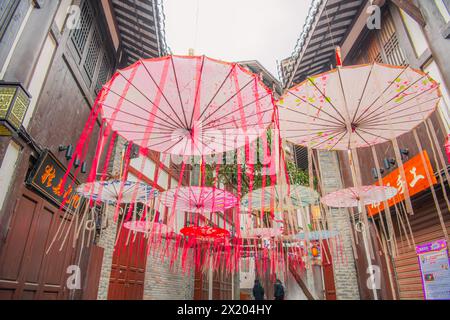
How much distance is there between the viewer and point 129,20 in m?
6.83

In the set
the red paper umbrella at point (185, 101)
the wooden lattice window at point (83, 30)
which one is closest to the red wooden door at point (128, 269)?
the red paper umbrella at point (185, 101)

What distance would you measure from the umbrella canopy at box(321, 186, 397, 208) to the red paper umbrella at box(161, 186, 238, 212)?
1.94 m

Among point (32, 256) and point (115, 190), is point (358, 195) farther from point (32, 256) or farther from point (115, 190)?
point (32, 256)

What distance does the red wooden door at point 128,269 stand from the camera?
720 centimetres

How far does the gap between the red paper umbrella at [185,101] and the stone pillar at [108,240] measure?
3921 millimetres

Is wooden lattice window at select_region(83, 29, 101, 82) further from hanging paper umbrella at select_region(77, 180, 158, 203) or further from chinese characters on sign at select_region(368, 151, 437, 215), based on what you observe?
chinese characters on sign at select_region(368, 151, 437, 215)

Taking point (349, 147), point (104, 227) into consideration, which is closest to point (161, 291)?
point (104, 227)

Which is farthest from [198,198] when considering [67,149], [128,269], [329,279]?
[329,279]

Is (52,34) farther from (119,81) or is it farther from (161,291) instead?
(161,291)

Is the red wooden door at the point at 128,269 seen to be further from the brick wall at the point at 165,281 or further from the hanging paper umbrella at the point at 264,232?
the hanging paper umbrella at the point at 264,232

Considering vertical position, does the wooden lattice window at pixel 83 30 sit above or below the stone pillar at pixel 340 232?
above

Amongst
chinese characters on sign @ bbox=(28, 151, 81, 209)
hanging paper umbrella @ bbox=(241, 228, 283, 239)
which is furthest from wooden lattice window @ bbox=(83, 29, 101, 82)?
hanging paper umbrella @ bbox=(241, 228, 283, 239)

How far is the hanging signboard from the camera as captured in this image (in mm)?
4715

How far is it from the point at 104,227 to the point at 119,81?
4.57m
